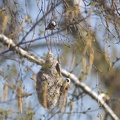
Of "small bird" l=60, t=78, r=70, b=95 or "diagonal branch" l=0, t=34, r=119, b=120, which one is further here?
"diagonal branch" l=0, t=34, r=119, b=120

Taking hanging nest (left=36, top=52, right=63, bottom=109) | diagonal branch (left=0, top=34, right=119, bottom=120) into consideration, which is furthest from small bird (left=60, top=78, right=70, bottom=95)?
diagonal branch (left=0, top=34, right=119, bottom=120)

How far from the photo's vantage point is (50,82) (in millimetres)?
3324

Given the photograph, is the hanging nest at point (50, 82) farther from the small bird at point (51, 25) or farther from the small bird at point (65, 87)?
the small bird at point (51, 25)

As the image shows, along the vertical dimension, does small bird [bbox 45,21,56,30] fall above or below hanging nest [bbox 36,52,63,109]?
above

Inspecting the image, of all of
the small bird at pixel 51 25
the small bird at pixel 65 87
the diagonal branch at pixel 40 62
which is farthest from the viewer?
the diagonal branch at pixel 40 62

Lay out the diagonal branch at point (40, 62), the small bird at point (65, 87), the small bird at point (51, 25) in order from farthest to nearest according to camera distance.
→ the diagonal branch at point (40, 62), the small bird at point (65, 87), the small bird at point (51, 25)

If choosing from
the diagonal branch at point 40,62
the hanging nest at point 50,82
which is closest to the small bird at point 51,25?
the hanging nest at point 50,82

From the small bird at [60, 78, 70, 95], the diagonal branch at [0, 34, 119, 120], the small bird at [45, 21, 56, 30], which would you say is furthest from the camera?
the diagonal branch at [0, 34, 119, 120]

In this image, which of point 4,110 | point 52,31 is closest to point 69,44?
point 52,31

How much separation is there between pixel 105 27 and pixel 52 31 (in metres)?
0.28

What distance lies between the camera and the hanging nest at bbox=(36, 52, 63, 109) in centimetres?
331

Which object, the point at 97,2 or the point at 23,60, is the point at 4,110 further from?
the point at 97,2

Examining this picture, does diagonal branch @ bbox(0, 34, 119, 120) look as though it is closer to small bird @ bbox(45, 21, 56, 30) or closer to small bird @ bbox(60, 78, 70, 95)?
small bird @ bbox(60, 78, 70, 95)

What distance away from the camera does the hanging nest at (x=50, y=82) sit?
3.31 metres
